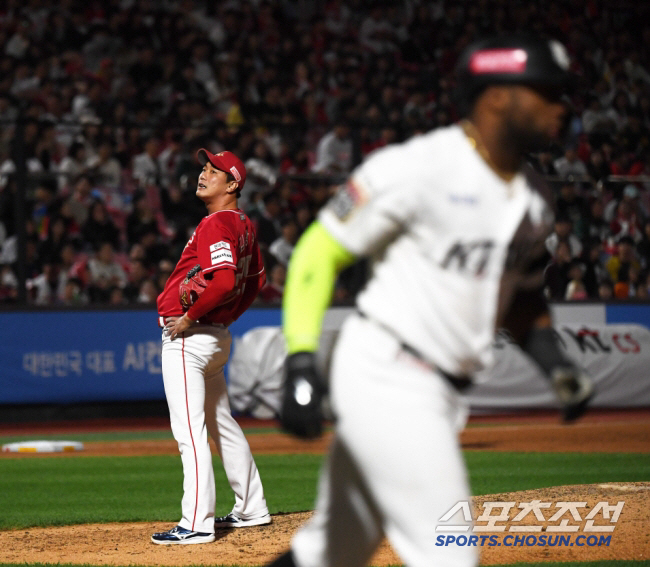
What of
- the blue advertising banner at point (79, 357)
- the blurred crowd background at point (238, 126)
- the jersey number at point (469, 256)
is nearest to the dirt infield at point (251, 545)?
the jersey number at point (469, 256)

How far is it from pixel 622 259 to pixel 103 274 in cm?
816

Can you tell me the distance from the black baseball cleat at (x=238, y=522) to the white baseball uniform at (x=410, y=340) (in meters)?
3.52

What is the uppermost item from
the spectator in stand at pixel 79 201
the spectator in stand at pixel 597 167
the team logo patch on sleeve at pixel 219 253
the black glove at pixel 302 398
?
the black glove at pixel 302 398

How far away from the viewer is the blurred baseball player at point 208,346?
5.61 m

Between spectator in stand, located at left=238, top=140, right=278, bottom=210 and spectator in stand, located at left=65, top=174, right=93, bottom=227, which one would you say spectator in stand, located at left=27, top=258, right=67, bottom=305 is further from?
spectator in stand, located at left=238, top=140, right=278, bottom=210

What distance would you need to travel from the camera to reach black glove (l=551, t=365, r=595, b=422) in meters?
2.93

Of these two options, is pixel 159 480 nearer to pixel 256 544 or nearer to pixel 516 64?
pixel 256 544

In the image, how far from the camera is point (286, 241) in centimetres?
1425

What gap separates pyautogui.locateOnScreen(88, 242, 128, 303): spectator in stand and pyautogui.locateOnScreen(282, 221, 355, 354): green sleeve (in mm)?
11109

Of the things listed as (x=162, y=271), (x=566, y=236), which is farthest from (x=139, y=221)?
(x=566, y=236)

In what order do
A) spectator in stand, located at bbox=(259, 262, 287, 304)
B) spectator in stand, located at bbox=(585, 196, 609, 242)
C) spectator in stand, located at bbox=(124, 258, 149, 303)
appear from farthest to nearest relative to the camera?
spectator in stand, located at bbox=(585, 196, 609, 242) < spectator in stand, located at bbox=(259, 262, 287, 304) < spectator in stand, located at bbox=(124, 258, 149, 303)

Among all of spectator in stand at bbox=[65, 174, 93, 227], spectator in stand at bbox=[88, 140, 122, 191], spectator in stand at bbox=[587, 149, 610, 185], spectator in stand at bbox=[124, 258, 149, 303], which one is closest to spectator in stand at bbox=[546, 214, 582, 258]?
spectator in stand at bbox=[587, 149, 610, 185]

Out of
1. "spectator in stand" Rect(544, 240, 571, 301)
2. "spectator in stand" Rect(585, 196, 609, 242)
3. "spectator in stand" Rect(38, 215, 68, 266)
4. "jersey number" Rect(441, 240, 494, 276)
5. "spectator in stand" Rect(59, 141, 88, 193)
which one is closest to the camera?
"jersey number" Rect(441, 240, 494, 276)

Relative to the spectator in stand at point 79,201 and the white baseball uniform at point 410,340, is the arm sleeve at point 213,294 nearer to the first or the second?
the white baseball uniform at point 410,340
